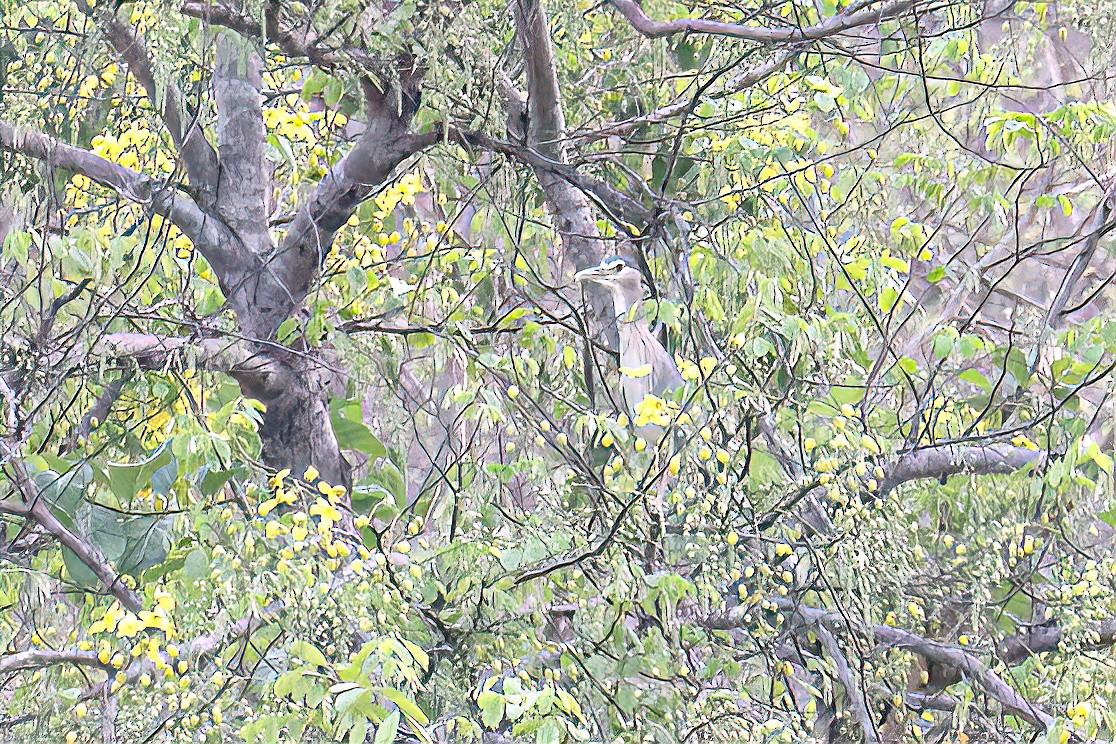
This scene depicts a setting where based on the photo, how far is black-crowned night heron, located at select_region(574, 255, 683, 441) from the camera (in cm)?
305

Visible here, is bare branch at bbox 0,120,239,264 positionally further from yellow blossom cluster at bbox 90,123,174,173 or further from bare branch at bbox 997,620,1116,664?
bare branch at bbox 997,620,1116,664

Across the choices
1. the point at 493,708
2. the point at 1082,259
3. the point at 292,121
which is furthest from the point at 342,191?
the point at 1082,259

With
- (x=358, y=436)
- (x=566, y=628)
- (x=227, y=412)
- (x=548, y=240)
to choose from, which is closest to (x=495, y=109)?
(x=548, y=240)

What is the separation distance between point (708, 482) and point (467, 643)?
Answer: 637mm

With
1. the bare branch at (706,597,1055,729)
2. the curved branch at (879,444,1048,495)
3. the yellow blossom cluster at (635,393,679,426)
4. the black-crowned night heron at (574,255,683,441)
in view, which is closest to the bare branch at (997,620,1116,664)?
the bare branch at (706,597,1055,729)

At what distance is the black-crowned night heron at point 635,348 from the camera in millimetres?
3047

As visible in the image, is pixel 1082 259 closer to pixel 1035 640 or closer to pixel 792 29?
pixel 792 29

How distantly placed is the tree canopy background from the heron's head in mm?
93

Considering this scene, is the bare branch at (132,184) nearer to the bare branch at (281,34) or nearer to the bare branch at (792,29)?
the bare branch at (281,34)

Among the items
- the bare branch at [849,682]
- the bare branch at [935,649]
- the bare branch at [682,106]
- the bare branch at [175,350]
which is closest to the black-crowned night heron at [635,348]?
the bare branch at [682,106]

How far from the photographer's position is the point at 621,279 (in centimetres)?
329

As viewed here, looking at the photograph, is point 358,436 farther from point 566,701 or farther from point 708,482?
point 566,701

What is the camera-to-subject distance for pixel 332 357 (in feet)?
12.0

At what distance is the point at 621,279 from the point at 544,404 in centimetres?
40
